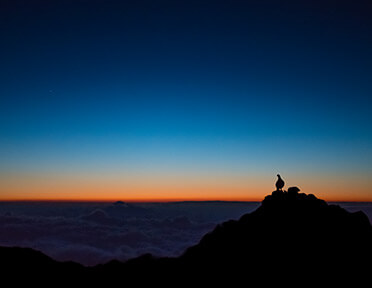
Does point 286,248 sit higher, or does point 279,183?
point 279,183

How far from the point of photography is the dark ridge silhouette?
1838 inches

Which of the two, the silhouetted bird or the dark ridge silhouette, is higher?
the silhouetted bird

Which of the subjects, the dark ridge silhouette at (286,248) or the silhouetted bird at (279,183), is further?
the silhouetted bird at (279,183)

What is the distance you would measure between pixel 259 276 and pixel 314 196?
64.4 ft

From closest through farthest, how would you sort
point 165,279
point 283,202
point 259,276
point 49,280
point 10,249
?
point 259,276
point 283,202
point 165,279
point 49,280
point 10,249

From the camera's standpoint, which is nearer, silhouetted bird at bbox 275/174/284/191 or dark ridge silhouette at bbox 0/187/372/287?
dark ridge silhouette at bbox 0/187/372/287

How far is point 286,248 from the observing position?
164 ft

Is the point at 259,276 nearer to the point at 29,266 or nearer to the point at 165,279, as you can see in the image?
the point at 165,279

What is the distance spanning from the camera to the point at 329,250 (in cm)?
4834

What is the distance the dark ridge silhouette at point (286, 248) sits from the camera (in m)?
46.7

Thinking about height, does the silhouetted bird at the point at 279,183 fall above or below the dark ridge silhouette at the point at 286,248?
above

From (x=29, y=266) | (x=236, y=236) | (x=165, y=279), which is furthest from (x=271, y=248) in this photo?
(x=29, y=266)

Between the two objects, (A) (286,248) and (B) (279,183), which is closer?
(A) (286,248)

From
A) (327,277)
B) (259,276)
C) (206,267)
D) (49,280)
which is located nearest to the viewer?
(327,277)
